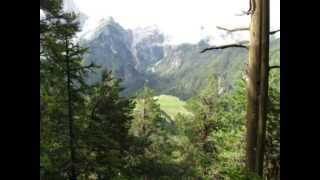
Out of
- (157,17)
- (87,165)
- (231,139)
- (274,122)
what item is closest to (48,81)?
(87,165)

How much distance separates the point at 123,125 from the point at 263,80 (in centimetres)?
269

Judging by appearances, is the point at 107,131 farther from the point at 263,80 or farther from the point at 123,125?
the point at 263,80

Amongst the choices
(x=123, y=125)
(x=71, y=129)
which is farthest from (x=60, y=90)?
(x=123, y=125)

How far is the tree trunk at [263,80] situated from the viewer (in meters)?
3.70

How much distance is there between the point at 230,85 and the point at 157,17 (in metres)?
2.42

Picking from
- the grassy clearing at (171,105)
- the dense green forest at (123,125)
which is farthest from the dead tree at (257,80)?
the grassy clearing at (171,105)

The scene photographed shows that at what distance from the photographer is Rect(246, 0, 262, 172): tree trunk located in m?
3.72

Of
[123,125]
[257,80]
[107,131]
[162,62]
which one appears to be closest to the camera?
[257,80]

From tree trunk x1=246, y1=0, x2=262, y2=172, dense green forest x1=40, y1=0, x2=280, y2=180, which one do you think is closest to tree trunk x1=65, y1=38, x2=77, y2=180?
dense green forest x1=40, y1=0, x2=280, y2=180

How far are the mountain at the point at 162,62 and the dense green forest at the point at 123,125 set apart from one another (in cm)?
18

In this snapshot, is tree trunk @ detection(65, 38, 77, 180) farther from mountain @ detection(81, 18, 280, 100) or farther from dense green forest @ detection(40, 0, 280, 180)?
mountain @ detection(81, 18, 280, 100)

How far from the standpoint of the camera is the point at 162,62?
725cm
